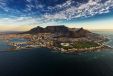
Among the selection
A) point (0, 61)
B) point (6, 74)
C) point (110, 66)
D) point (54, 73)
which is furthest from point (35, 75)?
point (110, 66)

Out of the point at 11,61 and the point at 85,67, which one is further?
the point at 11,61

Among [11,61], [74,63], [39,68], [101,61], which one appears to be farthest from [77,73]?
[11,61]

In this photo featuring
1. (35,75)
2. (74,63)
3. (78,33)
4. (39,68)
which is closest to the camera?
(35,75)

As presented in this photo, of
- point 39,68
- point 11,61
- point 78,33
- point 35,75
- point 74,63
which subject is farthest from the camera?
point 78,33

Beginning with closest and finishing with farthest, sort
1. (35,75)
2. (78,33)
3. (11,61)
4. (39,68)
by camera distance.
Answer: (35,75)
(39,68)
(11,61)
(78,33)

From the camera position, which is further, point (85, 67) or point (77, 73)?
point (85, 67)

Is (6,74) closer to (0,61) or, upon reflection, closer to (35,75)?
(35,75)

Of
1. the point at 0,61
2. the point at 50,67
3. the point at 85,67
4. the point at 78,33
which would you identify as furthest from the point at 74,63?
the point at 78,33

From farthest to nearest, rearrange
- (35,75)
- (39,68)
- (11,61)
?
(11,61) → (39,68) → (35,75)

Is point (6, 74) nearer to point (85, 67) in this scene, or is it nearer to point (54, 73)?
point (54, 73)
